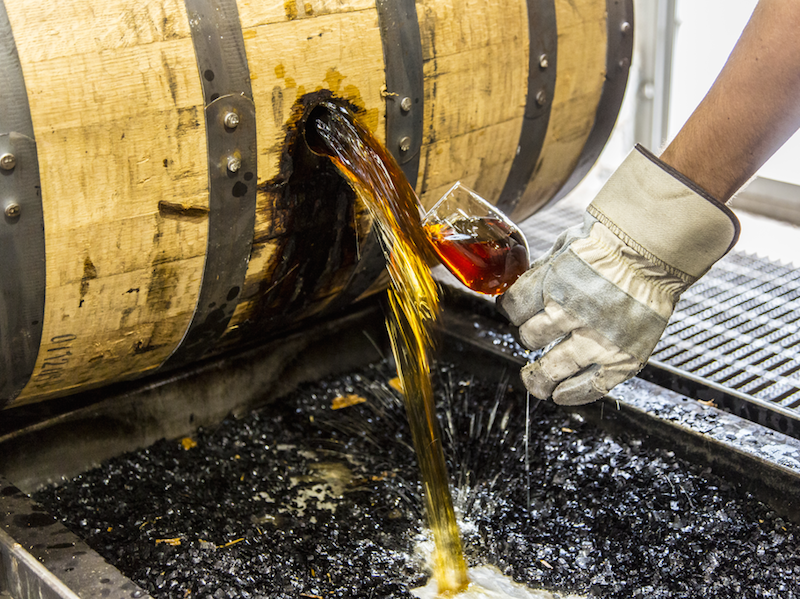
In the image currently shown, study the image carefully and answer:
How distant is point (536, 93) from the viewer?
6.28ft

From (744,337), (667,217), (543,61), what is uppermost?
(543,61)

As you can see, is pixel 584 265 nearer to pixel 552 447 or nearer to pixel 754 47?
pixel 754 47

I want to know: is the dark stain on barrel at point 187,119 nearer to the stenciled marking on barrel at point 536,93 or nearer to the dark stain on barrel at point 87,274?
the dark stain on barrel at point 87,274

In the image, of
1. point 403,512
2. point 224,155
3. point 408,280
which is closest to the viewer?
point 224,155

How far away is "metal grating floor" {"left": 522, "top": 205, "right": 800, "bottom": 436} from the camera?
1929mm

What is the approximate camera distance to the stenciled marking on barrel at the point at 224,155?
4.58 feet

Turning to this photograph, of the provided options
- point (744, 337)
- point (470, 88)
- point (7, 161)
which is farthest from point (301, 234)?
point (744, 337)

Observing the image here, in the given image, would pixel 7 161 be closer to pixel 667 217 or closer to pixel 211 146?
pixel 211 146

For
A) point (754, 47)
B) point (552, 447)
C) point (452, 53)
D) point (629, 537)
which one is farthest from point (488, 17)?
point (629, 537)

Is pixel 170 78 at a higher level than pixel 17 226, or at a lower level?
higher

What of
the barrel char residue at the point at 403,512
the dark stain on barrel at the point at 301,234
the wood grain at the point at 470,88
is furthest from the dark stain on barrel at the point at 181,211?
the barrel char residue at the point at 403,512

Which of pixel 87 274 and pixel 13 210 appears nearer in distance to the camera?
pixel 13 210

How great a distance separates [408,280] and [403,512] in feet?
1.88

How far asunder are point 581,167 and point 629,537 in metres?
1.02
